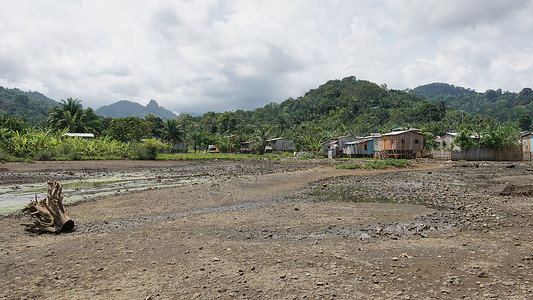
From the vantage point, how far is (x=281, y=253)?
245 inches

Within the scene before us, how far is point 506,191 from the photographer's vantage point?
1342 cm

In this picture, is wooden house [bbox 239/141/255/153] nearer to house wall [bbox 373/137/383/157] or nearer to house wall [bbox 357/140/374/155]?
house wall [bbox 357/140/374/155]

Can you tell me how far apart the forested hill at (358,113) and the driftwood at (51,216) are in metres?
73.4

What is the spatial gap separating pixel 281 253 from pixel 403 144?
43984mm

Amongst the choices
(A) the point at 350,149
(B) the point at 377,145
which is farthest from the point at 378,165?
(A) the point at 350,149

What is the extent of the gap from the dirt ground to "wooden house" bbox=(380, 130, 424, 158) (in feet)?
113

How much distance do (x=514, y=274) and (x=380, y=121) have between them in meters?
99.8

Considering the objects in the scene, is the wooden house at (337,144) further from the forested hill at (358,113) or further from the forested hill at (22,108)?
the forested hill at (22,108)

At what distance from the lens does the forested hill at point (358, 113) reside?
90.0 metres

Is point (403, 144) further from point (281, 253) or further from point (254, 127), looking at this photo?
point (254, 127)

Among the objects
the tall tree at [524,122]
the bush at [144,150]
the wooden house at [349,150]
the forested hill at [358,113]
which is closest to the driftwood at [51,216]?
the bush at [144,150]

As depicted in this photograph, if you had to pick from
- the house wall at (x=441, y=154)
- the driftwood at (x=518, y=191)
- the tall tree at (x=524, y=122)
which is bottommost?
the driftwood at (x=518, y=191)

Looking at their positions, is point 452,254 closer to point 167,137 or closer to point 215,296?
point 215,296

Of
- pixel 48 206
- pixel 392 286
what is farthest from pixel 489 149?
pixel 48 206
